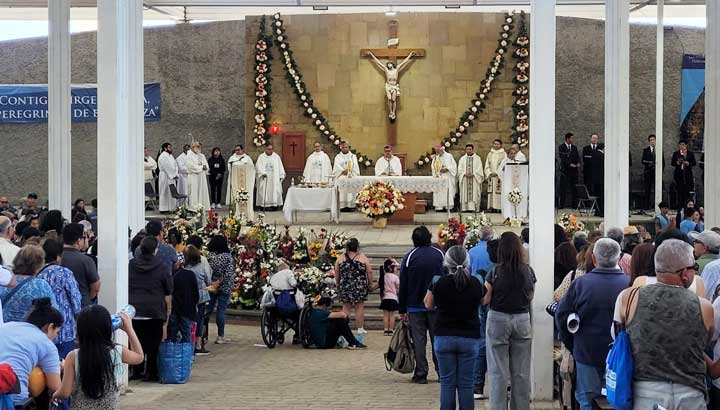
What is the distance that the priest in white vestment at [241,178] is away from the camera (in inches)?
948

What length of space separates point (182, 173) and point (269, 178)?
1808 millimetres

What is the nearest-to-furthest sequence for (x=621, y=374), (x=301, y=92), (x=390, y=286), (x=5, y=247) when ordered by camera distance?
1. (x=621, y=374)
2. (x=5, y=247)
3. (x=390, y=286)
4. (x=301, y=92)

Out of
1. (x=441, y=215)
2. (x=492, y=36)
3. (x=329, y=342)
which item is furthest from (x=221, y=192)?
(x=329, y=342)

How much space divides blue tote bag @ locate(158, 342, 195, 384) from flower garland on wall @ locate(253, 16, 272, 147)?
1537cm

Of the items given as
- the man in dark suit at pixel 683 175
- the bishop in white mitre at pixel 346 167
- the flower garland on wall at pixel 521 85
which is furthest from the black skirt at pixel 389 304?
the flower garland on wall at pixel 521 85

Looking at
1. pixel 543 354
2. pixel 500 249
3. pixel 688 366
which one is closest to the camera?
pixel 688 366

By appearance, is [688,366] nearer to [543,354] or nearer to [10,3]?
[543,354]

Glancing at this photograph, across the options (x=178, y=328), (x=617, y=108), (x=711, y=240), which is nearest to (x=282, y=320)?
(x=178, y=328)

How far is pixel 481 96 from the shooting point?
27047mm

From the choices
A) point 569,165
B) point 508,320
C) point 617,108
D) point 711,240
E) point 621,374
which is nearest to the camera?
point 621,374

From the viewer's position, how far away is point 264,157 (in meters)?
26.3

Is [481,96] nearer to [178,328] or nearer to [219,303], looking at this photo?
[219,303]

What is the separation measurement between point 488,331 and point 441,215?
1662 cm

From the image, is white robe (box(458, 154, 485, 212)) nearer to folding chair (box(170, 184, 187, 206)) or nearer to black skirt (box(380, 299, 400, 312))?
folding chair (box(170, 184, 187, 206))
